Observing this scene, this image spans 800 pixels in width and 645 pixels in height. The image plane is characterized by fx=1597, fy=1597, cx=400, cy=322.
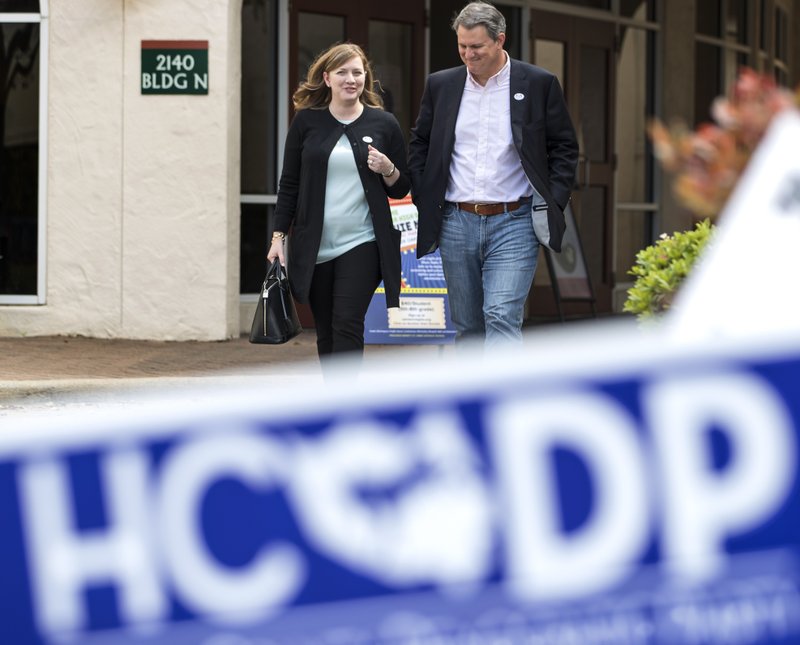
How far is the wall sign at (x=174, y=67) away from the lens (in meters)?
11.8

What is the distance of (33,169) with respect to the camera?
12.2 meters

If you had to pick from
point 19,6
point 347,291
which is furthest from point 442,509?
point 19,6

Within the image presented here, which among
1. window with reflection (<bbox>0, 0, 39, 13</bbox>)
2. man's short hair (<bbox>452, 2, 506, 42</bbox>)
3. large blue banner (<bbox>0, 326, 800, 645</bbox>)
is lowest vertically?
large blue banner (<bbox>0, 326, 800, 645</bbox>)

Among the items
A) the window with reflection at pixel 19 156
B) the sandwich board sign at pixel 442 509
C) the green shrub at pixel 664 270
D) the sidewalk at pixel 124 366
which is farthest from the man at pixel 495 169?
the window with reflection at pixel 19 156

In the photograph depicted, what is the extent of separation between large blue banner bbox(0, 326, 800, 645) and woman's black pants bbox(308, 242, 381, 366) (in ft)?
15.7

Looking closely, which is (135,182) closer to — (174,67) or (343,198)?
(174,67)

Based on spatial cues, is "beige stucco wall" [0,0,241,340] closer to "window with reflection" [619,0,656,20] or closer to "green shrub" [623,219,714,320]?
"window with reflection" [619,0,656,20]

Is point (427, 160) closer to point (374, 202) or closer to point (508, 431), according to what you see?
point (374, 202)

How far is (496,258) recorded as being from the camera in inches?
242

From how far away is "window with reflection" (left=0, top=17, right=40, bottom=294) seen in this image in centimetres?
1220

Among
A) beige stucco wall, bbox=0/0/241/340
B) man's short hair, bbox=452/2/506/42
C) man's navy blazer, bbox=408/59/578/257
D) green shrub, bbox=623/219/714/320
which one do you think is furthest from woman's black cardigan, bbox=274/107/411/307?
beige stucco wall, bbox=0/0/241/340

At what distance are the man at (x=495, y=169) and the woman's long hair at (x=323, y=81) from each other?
0.47 m

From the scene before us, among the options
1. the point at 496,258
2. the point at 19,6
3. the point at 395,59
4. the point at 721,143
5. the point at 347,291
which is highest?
the point at 19,6

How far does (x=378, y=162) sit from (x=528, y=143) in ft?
2.17
